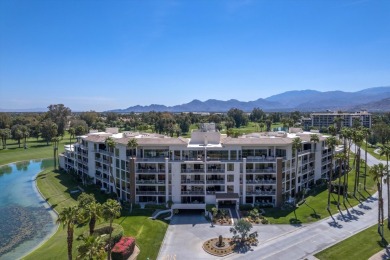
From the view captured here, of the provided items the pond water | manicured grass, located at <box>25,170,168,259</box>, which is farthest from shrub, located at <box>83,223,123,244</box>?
the pond water

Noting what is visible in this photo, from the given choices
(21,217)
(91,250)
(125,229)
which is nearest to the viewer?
(91,250)

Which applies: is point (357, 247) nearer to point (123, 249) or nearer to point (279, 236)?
point (279, 236)

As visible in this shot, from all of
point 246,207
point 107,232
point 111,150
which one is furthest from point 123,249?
point 111,150

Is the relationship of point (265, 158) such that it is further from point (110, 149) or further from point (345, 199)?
point (110, 149)

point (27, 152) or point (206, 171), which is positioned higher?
point (206, 171)

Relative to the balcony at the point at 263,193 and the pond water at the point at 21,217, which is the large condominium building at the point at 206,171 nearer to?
the balcony at the point at 263,193

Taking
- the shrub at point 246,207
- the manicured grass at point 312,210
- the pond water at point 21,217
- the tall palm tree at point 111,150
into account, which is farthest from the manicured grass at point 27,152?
the manicured grass at point 312,210

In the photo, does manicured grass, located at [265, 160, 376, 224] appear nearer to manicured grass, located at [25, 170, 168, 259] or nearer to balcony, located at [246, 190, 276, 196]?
balcony, located at [246, 190, 276, 196]

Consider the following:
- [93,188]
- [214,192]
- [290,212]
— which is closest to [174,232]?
[214,192]
